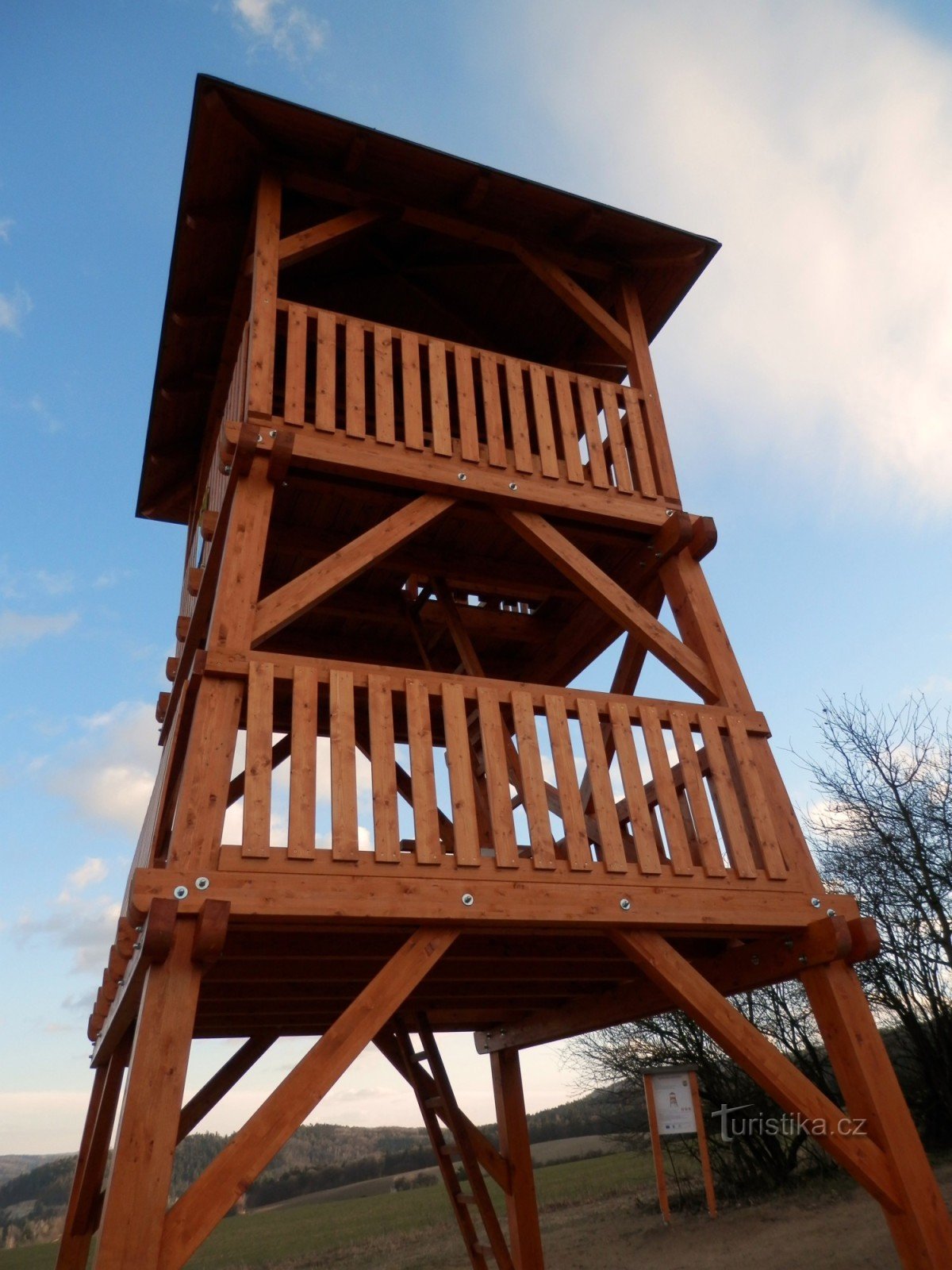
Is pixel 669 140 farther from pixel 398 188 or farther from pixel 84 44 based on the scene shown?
pixel 84 44

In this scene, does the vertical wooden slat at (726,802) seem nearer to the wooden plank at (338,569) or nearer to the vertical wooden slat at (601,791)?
the vertical wooden slat at (601,791)

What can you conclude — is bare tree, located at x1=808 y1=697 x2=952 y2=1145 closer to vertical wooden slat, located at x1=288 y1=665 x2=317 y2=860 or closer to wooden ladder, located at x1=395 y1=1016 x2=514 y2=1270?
wooden ladder, located at x1=395 y1=1016 x2=514 y2=1270

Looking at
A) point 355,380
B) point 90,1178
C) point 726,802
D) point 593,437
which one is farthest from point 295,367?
point 90,1178

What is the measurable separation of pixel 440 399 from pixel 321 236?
1.60m

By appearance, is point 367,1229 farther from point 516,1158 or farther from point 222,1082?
point 222,1082

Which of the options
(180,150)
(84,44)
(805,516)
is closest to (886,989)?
Result: (805,516)

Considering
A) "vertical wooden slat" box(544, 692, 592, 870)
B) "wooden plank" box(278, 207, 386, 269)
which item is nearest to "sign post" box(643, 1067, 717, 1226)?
"vertical wooden slat" box(544, 692, 592, 870)

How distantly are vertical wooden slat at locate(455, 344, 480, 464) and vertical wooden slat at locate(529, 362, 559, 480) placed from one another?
48cm

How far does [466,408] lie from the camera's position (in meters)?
6.32

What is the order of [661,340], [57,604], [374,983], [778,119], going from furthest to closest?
[57,604], [778,119], [661,340], [374,983]

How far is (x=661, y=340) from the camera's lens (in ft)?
28.2

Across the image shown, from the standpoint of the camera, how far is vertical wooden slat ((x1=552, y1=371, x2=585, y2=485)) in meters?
6.38

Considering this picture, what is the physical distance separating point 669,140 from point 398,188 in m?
5.10

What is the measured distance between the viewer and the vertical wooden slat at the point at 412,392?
5.97m
